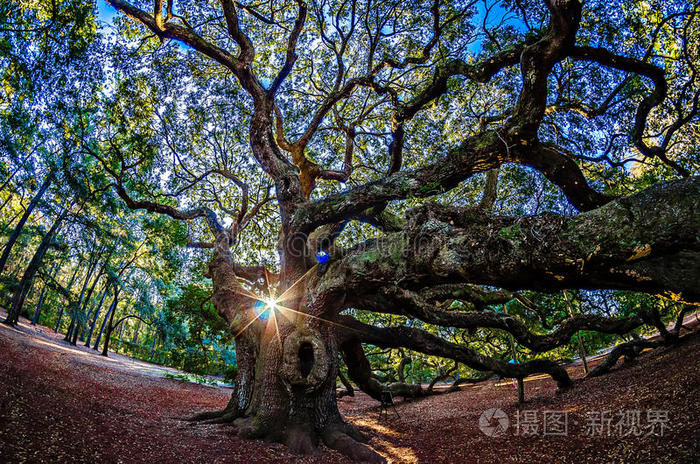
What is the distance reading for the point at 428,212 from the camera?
5.15m

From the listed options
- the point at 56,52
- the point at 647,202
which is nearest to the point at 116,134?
the point at 56,52

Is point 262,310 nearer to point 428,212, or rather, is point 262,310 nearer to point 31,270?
point 428,212

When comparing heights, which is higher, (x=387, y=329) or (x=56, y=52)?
(x=56, y=52)

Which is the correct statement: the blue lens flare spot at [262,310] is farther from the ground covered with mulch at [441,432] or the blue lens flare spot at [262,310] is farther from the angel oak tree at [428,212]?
the ground covered with mulch at [441,432]

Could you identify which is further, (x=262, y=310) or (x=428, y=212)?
(x=262, y=310)

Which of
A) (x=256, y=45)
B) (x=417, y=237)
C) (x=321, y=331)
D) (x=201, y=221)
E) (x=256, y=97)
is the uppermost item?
(x=256, y=45)

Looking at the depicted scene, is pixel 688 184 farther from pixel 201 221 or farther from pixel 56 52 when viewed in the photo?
pixel 201 221

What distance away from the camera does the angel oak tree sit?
3.40 meters

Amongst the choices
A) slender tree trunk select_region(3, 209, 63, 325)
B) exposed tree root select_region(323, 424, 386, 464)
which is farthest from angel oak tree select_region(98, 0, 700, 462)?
slender tree trunk select_region(3, 209, 63, 325)

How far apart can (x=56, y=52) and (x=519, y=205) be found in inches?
482

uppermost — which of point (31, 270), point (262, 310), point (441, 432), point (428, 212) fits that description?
point (428, 212)

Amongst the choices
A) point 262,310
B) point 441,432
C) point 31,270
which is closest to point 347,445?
point 441,432

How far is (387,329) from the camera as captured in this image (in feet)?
24.9

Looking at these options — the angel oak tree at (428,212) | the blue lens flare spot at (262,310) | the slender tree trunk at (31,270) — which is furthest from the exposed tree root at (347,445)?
the slender tree trunk at (31,270)
